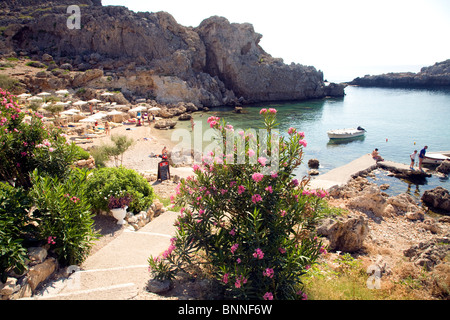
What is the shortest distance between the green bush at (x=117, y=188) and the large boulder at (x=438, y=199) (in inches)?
654

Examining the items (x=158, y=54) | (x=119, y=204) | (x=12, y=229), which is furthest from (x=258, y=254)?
(x=158, y=54)

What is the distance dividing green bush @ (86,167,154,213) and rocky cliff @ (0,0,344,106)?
41421 millimetres

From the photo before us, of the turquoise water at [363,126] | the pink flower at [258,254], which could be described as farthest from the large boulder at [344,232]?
the turquoise water at [363,126]

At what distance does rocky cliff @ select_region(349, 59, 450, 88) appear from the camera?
320 ft

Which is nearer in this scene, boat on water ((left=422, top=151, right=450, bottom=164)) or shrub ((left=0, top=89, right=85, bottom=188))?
shrub ((left=0, top=89, right=85, bottom=188))

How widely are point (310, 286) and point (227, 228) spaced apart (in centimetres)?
220

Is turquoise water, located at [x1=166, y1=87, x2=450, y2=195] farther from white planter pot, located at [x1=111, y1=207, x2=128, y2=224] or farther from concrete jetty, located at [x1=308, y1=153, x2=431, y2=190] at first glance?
white planter pot, located at [x1=111, y1=207, x2=128, y2=224]

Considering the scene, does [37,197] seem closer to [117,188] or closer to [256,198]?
[117,188]

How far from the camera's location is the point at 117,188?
28.2ft

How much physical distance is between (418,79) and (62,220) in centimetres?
12918

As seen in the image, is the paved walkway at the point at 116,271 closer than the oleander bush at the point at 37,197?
Yes

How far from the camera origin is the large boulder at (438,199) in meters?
15.6

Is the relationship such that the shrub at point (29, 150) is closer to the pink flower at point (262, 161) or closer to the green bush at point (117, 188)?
the green bush at point (117, 188)

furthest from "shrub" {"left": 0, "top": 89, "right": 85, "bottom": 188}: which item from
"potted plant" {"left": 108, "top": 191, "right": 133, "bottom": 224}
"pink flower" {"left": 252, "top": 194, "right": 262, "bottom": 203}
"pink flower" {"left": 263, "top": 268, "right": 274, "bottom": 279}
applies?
"pink flower" {"left": 263, "top": 268, "right": 274, "bottom": 279}
